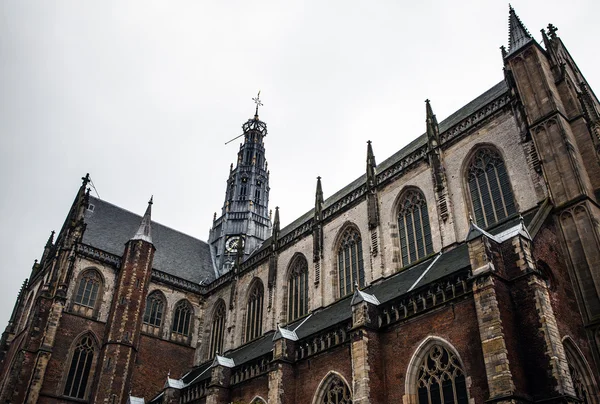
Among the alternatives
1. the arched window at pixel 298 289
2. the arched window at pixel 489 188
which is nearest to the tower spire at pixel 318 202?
the arched window at pixel 298 289

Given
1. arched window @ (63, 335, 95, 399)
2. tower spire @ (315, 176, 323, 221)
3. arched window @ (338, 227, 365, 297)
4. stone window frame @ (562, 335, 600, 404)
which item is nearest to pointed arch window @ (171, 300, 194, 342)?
arched window @ (63, 335, 95, 399)

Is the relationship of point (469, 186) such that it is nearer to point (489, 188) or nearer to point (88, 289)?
point (489, 188)

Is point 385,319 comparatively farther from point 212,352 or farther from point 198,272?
point 198,272

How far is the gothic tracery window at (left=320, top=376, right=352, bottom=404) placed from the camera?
17.4 meters

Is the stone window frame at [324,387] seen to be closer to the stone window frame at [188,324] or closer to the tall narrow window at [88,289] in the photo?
the stone window frame at [188,324]

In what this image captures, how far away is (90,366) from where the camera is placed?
28.8 metres

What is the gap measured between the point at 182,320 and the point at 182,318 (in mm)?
149

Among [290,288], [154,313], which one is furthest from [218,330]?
[290,288]

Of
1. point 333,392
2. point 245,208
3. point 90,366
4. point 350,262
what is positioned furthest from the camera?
point 245,208

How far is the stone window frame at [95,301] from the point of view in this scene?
29.8 meters

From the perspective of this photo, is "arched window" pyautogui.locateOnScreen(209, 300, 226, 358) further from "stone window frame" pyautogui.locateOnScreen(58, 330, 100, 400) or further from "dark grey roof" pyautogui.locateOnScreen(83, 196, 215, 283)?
"stone window frame" pyautogui.locateOnScreen(58, 330, 100, 400)

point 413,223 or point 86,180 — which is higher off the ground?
point 86,180

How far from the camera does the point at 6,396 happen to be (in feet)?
83.1

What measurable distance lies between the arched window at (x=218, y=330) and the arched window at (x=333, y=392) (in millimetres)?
15112
